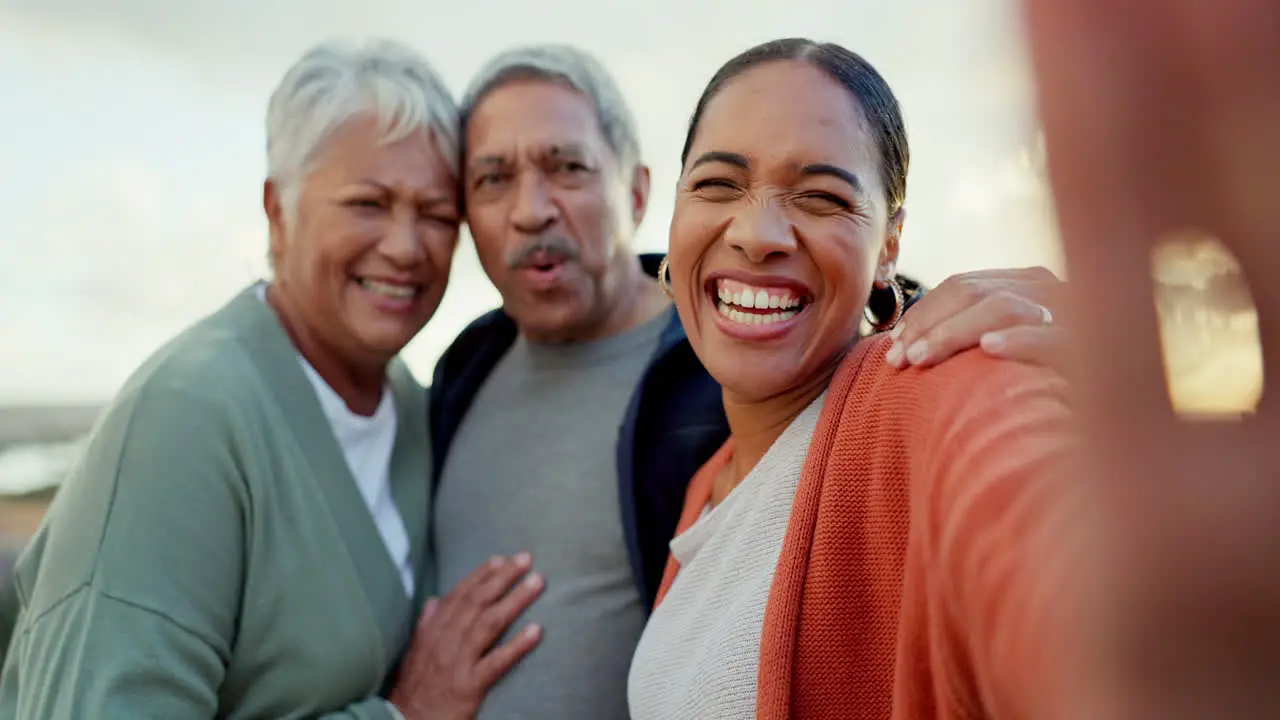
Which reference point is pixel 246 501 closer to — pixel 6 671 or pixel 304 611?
pixel 304 611

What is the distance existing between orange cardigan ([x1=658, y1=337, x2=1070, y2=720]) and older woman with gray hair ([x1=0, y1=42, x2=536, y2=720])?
77cm

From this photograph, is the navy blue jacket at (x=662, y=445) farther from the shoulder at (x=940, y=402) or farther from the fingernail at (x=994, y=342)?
the fingernail at (x=994, y=342)

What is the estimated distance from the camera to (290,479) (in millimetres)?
1404

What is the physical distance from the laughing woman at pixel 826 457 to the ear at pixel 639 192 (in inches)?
30.2

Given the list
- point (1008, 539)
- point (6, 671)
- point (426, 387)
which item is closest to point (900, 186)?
point (1008, 539)

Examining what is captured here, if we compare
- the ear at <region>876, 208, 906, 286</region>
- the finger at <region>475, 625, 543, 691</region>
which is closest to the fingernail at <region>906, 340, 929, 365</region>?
the ear at <region>876, 208, 906, 286</region>

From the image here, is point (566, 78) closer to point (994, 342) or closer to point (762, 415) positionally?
point (762, 415)

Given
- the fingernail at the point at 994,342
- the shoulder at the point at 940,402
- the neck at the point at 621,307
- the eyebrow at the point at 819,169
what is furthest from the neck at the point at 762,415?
the neck at the point at 621,307

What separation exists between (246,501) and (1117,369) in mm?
1343

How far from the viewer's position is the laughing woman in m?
0.56

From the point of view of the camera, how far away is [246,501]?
134cm

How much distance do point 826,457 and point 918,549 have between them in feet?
0.77

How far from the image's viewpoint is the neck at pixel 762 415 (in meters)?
1.14

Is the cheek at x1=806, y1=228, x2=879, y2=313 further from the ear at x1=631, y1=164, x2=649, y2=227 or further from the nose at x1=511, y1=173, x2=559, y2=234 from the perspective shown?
the ear at x1=631, y1=164, x2=649, y2=227
